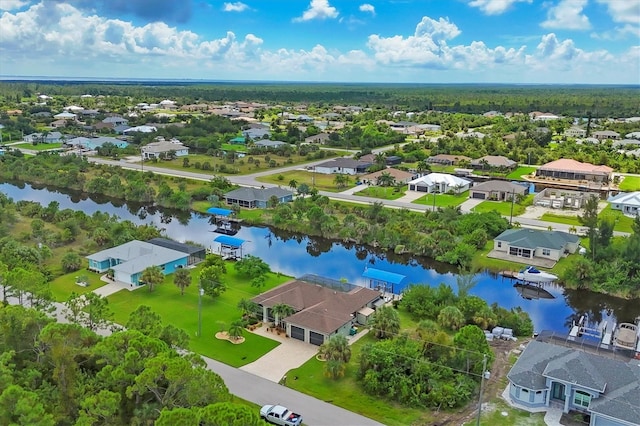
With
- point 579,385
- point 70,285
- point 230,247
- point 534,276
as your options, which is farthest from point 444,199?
point 579,385

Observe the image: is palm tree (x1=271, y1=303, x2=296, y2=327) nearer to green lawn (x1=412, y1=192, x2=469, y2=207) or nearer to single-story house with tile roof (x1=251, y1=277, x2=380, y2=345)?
single-story house with tile roof (x1=251, y1=277, x2=380, y2=345)

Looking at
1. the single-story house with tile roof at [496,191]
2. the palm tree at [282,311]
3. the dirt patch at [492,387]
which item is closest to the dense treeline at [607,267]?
the dirt patch at [492,387]

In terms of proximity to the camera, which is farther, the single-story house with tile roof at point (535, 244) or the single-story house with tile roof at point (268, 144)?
the single-story house with tile roof at point (268, 144)

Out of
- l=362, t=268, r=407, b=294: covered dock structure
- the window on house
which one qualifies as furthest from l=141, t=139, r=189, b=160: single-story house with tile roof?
the window on house

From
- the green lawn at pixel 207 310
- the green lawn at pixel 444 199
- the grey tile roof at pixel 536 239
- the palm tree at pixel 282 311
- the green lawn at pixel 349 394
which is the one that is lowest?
the green lawn at pixel 349 394

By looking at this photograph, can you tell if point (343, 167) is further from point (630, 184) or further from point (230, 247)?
point (630, 184)

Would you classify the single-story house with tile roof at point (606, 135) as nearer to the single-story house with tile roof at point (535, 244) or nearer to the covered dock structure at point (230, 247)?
the single-story house with tile roof at point (535, 244)
